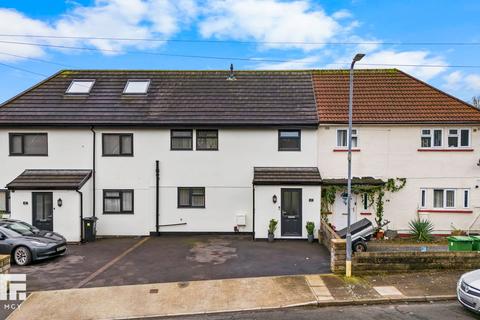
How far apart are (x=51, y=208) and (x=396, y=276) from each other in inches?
555

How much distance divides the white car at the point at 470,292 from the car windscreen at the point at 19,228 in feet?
44.0

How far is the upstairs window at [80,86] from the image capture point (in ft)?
62.3

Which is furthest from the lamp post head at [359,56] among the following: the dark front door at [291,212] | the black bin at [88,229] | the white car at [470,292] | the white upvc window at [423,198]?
the black bin at [88,229]

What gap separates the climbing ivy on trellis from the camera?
17.3 meters

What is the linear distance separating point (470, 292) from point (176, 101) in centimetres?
1456

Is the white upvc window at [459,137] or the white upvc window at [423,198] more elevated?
the white upvc window at [459,137]

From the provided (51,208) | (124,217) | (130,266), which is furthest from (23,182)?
(130,266)

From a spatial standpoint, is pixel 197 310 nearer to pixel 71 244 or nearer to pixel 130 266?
pixel 130 266

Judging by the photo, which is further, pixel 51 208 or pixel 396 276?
pixel 51 208

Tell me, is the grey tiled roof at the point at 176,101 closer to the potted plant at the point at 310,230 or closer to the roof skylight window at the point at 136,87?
the roof skylight window at the point at 136,87

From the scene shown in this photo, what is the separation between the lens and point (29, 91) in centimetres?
1886

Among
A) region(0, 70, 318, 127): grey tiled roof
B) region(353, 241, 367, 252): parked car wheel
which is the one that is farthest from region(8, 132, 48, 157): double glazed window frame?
region(353, 241, 367, 252): parked car wheel

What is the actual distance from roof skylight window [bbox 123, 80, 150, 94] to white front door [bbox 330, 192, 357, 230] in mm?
11169

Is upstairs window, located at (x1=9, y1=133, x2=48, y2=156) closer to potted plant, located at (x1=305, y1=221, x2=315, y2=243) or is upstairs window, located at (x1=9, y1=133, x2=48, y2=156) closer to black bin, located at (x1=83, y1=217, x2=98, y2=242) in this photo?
black bin, located at (x1=83, y1=217, x2=98, y2=242)
